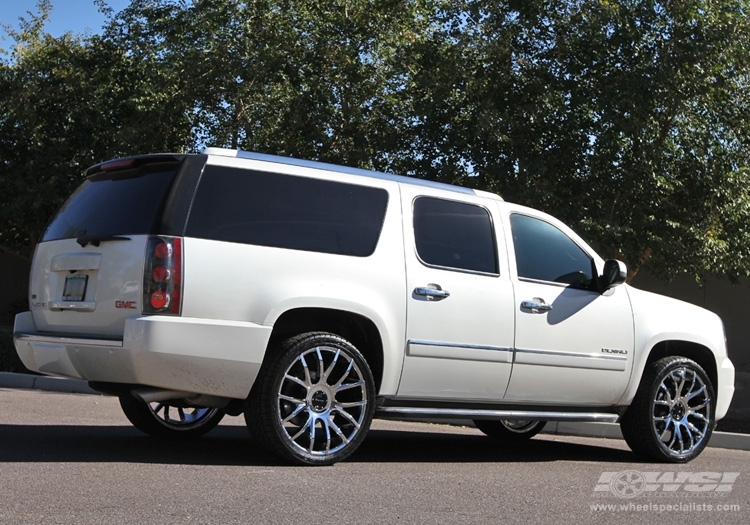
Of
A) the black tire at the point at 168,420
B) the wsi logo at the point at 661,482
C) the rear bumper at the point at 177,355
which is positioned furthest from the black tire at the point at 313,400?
the wsi logo at the point at 661,482

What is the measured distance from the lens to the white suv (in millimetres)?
6102

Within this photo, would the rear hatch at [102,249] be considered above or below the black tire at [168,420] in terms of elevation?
above

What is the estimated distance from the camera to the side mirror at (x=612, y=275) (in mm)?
7758

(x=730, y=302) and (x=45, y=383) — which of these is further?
(x=730, y=302)

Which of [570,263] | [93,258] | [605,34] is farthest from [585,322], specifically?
[605,34]

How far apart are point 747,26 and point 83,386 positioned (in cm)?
1050

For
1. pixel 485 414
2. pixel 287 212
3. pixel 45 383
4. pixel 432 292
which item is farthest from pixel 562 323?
pixel 45 383

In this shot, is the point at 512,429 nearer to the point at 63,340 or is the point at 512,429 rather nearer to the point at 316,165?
the point at 316,165

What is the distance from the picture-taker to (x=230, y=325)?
6.10 metres

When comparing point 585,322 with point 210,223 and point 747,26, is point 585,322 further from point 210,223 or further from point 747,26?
point 747,26

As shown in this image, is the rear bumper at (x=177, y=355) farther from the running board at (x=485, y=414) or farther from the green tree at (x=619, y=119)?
the green tree at (x=619, y=119)

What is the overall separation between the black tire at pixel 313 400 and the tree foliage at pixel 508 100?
880 cm

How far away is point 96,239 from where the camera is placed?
639 centimetres

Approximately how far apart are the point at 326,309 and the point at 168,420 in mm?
1923
